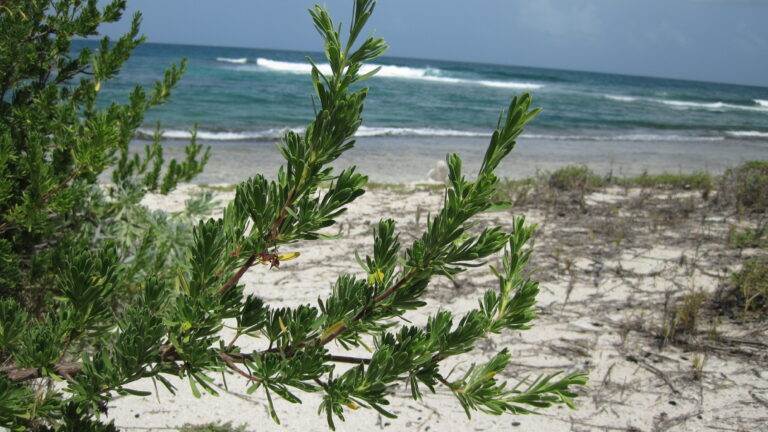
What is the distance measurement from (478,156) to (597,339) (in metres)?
12.1

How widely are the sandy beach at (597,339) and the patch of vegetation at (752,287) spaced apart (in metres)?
0.13

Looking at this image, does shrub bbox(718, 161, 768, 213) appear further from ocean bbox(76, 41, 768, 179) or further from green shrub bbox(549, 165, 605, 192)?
ocean bbox(76, 41, 768, 179)

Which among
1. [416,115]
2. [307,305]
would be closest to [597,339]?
[307,305]

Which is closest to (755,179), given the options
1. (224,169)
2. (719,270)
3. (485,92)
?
(719,270)

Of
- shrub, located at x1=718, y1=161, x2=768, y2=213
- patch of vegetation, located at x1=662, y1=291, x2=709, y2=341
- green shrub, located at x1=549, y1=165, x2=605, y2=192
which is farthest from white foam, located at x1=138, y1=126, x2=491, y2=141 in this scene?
patch of vegetation, located at x1=662, y1=291, x2=709, y2=341

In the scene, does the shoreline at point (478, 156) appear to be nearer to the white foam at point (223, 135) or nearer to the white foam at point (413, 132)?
the white foam at point (223, 135)

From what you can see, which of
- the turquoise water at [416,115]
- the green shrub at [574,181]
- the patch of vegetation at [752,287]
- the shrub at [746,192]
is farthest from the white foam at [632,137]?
the patch of vegetation at [752,287]

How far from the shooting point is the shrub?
20.0 feet

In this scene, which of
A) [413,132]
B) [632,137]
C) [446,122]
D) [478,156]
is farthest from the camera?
[446,122]

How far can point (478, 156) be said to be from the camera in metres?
15.4

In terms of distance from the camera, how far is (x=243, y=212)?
4.08 feet

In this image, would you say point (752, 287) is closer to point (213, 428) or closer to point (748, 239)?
point (748, 239)

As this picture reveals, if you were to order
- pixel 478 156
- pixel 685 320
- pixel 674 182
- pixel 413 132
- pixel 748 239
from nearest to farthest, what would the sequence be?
1. pixel 685 320
2. pixel 748 239
3. pixel 674 182
4. pixel 478 156
5. pixel 413 132

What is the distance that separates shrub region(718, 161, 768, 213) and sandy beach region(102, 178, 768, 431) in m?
0.37
